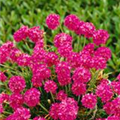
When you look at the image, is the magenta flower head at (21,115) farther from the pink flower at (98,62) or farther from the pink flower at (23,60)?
the pink flower at (98,62)

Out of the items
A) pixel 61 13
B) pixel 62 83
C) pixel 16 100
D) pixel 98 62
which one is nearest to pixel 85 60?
pixel 98 62

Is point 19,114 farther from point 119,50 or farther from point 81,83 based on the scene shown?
point 119,50

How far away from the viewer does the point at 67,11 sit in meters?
4.00

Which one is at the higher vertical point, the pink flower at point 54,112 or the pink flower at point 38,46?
Answer: the pink flower at point 38,46

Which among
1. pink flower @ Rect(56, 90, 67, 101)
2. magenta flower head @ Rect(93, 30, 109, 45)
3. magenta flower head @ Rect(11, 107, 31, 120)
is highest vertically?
magenta flower head @ Rect(93, 30, 109, 45)

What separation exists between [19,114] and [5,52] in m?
0.50

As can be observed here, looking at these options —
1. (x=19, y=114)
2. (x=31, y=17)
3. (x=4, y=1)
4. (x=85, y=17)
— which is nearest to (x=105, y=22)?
(x=85, y=17)

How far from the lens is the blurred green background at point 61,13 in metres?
3.58

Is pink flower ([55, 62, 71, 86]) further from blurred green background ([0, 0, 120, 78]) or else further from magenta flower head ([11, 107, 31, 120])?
blurred green background ([0, 0, 120, 78])

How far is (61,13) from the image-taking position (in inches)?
152

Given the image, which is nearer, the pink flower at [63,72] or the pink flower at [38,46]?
the pink flower at [63,72]

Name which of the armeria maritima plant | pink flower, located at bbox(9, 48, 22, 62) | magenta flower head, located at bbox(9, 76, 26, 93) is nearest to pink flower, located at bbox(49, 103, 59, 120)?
the armeria maritima plant

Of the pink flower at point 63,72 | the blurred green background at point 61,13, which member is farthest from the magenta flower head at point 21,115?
the blurred green background at point 61,13

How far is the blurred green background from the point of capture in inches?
141
